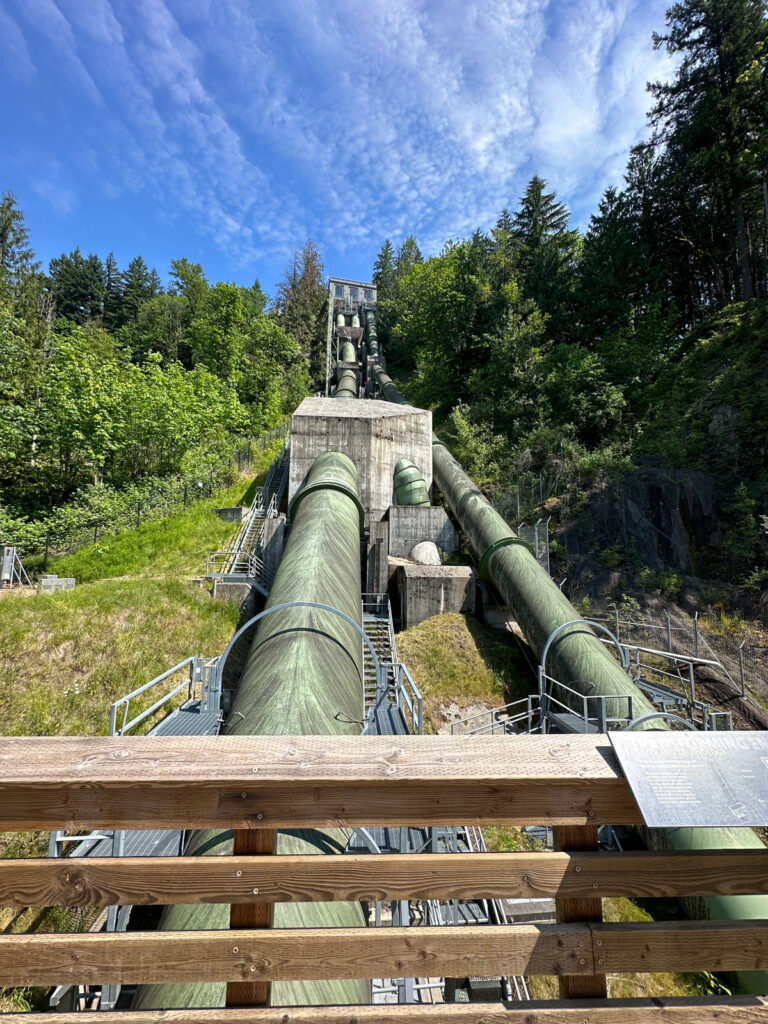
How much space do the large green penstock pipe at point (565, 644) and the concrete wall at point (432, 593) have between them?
0.72 meters

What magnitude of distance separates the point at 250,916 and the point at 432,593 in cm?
1108

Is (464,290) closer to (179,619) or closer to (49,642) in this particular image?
(179,619)

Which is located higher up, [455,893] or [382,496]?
[382,496]

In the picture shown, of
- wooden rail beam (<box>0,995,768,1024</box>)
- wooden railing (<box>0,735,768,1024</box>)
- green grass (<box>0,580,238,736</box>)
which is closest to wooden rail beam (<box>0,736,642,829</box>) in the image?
wooden railing (<box>0,735,768,1024</box>)

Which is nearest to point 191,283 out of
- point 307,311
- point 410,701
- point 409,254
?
point 307,311

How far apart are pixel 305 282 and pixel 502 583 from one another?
146ft

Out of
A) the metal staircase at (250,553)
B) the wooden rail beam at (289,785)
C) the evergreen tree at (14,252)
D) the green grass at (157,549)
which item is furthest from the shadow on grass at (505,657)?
→ the evergreen tree at (14,252)

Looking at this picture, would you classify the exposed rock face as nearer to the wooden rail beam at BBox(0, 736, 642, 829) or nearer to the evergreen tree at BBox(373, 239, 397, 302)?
the wooden rail beam at BBox(0, 736, 642, 829)

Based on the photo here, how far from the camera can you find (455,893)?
1374 mm

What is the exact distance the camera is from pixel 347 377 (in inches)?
1287

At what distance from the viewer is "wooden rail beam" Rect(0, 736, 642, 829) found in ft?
4.46

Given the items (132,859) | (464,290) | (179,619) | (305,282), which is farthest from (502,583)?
(305,282)

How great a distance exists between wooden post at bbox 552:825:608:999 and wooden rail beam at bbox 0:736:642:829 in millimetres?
76

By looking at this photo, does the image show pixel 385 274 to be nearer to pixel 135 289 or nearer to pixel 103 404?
pixel 135 289
